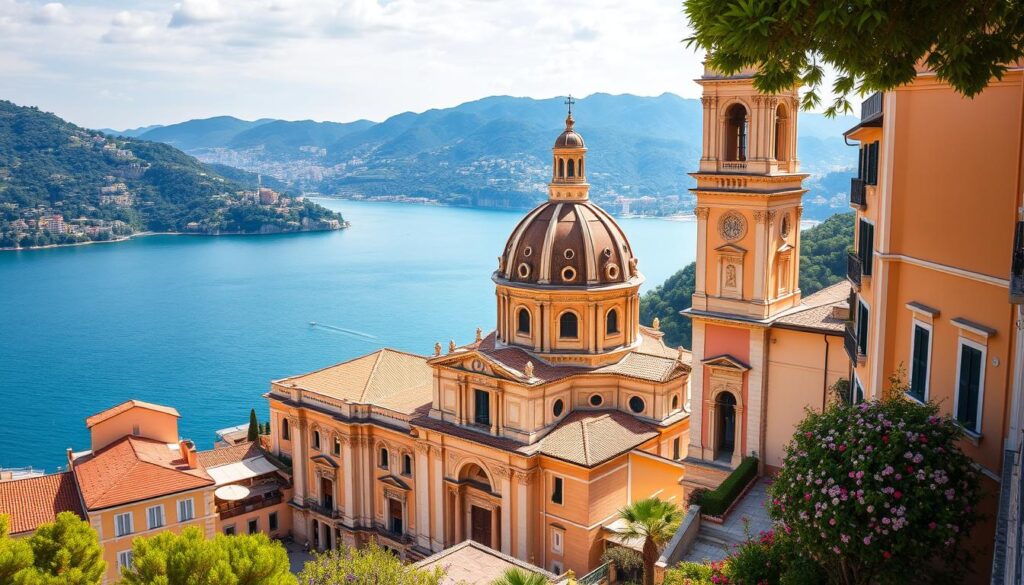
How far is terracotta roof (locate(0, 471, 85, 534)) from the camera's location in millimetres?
29562

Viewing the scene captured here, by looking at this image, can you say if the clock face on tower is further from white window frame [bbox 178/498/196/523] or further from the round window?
white window frame [bbox 178/498/196/523]

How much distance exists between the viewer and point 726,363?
24.7 meters

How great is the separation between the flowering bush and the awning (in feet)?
102

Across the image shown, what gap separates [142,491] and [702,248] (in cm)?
2255

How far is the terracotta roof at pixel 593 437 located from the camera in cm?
2962

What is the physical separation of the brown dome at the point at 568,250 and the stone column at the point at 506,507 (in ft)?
25.6

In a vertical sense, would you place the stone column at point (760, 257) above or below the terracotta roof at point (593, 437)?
above

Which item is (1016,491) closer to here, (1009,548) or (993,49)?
(1009,548)

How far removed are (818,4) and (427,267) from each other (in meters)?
138

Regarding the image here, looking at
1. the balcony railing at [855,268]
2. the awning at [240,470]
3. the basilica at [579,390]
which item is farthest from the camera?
the awning at [240,470]

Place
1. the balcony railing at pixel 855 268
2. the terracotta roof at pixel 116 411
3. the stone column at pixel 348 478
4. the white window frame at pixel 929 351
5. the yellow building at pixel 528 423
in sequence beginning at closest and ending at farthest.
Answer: the white window frame at pixel 929 351, the balcony railing at pixel 855 268, the yellow building at pixel 528 423, the terracotta roof at pixel 116 411, the stone column at pixel 348 478

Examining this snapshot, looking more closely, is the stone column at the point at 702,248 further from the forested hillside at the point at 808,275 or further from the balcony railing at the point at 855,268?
the forested hillside at the point at 808,275

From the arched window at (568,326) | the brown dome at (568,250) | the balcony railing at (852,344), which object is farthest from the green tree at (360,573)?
the brown dome at (568,250)

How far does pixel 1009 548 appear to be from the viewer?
8156mm
